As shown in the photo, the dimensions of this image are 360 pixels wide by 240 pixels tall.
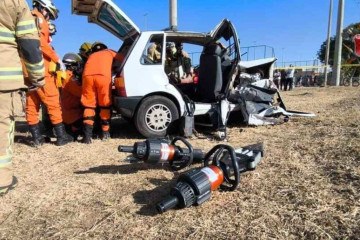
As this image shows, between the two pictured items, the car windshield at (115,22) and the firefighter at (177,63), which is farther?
the firefighter at (177,63)

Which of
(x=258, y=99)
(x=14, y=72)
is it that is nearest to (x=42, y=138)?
(x=14, y=72)

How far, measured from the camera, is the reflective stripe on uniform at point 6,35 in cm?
324

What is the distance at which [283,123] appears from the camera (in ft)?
20.9

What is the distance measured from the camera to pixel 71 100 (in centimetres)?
601

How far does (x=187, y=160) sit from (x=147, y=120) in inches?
81.7

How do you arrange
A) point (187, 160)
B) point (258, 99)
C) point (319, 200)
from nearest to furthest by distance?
point (319, 200), point (187, 160), point (258, 99)

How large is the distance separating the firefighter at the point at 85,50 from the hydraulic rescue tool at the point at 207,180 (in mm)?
3816

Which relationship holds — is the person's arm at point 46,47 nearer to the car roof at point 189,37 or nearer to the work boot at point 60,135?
the work boot at point 60,135

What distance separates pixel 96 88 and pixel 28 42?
2.03 m

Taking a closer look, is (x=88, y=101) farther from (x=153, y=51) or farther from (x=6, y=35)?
(x=6, y=35)

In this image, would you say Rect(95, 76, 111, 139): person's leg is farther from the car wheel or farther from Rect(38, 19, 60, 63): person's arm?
Rect(38, 19, 60, 63): person's arm

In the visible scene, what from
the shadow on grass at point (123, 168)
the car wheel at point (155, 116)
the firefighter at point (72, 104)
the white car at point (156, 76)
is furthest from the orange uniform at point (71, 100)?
the shadow on grass at point (123, 168)

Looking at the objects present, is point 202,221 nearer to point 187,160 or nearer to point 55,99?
point 187,160

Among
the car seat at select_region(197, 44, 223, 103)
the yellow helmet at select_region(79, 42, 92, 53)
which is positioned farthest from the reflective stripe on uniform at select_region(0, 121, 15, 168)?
the car seat at select_region(197, 44, 223, 103)
